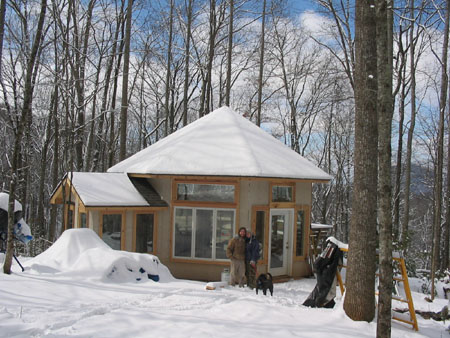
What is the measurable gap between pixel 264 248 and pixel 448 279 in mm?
5713

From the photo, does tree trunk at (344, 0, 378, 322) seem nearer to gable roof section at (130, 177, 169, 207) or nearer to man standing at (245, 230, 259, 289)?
man standing at (245, 230, 259, 289)

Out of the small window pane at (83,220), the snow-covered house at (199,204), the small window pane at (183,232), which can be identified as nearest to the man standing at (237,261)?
the snow-covered house at (199,204)

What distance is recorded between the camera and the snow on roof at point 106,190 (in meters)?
10.5

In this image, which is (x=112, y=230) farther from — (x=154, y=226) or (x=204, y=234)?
(x=204, y=234)

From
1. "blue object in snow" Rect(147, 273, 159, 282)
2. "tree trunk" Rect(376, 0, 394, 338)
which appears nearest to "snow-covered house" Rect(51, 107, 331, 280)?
"blue object in snow" Rect(147, 273, 159, 282)

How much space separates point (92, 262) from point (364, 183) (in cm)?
527

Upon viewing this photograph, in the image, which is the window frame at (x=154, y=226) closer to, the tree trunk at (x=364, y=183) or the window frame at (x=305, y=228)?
the window frame at (x=305, y=228)

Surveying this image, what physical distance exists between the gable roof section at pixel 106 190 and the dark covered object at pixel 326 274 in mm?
5633

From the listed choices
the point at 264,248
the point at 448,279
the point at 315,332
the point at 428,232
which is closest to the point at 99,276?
the point at 315,332

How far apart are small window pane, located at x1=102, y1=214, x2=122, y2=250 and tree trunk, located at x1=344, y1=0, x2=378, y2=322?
692cm

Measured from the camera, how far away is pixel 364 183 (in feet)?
19.1

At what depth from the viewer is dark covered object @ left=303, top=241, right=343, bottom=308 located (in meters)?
6.84

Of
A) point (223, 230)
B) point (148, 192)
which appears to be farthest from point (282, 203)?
point (148, 192)

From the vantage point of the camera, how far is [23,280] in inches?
270
